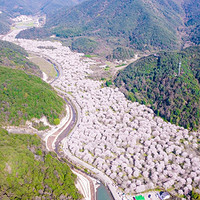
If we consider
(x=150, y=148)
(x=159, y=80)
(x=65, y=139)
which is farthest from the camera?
(x=159, y=80)

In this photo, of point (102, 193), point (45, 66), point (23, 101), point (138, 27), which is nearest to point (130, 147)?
point (102, 193)

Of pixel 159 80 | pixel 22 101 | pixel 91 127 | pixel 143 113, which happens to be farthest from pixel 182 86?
pixel 22 101

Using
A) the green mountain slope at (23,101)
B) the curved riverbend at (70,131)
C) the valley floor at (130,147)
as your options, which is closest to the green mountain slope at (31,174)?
the curved riverbend at (70,131)

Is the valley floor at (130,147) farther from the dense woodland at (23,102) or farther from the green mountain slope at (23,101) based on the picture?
the green mountain slope at (23,101)

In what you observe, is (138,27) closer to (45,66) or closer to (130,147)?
(45,66)

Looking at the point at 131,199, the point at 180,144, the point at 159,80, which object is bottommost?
the point at 131,199

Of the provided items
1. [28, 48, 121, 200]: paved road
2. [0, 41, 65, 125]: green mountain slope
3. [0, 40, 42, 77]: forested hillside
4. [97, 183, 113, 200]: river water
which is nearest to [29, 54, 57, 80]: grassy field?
[0, 40, 42, 77]: forested hillside

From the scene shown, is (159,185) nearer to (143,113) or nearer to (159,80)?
(143,113)
